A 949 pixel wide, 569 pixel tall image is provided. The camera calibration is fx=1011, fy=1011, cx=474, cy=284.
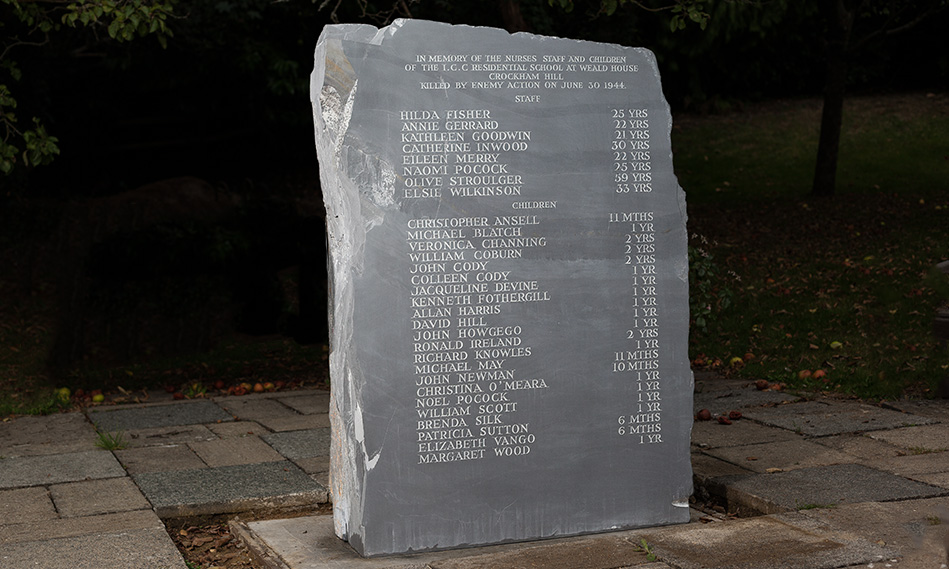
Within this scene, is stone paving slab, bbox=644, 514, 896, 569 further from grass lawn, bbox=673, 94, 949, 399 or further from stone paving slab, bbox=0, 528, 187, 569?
grass lawn, bbox=673, 94, 949, 399

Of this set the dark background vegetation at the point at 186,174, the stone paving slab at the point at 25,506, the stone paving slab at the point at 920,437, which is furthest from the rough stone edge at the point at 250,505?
the dark background vegetation at the point at 186,174

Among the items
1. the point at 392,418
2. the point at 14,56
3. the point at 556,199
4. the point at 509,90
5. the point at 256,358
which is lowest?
the point at 256,358

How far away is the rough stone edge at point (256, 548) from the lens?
4117 millimetres

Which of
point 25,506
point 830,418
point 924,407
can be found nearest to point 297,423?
point 25,506

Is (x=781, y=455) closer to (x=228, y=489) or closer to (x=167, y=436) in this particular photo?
(x=228, y=489)

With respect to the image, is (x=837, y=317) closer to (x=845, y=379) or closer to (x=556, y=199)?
(x=845, y=379)

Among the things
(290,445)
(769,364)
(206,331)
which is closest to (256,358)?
(206,331)

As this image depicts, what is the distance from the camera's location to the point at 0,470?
221 inches

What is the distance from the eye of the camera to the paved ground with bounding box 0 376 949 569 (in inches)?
158

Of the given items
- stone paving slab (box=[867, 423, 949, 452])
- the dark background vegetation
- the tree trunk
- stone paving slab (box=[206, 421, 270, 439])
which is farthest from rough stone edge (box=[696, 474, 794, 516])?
the tree trunk

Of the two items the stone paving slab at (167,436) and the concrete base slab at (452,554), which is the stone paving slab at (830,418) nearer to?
the concrete base slab at (452,554)

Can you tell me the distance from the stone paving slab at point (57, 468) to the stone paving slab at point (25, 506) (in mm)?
143

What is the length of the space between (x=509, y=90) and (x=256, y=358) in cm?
637

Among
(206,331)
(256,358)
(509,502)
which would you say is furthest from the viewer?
(206,331)
